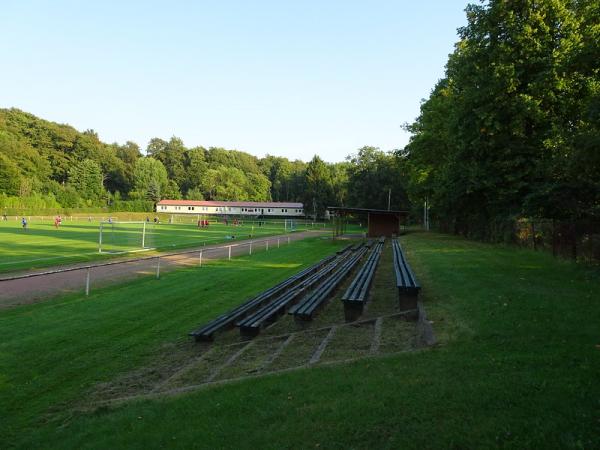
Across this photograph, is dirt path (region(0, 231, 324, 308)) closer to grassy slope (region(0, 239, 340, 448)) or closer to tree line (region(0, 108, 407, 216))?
grassy slope (region(0, 239, 340, 448))

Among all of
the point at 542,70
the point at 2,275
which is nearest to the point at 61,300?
the point at 2,275

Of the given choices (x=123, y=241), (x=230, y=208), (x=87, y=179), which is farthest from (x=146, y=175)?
(x=123, y=241)

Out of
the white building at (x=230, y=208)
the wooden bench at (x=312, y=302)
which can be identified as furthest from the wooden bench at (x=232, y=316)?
the white building at (x=230, y=208)

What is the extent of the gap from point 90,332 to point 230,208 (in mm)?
94038

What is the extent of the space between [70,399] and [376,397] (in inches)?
169

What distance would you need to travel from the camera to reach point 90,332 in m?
9.12

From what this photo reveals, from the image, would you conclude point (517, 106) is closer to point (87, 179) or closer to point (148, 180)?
point (87, 179)

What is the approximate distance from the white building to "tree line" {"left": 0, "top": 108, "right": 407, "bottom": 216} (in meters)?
3.67

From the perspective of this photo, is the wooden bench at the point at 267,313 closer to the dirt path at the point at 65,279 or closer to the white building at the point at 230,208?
the dirt path at the point at 65,279

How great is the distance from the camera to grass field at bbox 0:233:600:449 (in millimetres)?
3729

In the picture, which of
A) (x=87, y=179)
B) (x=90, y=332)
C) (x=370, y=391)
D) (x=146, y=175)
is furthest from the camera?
(x=146, y=175)

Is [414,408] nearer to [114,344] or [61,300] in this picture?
[114,344]

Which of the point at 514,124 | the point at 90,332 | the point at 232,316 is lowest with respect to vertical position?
the point at 90,332

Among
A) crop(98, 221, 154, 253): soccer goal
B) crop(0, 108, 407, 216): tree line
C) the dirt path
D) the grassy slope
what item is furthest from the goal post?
the grassy slope
